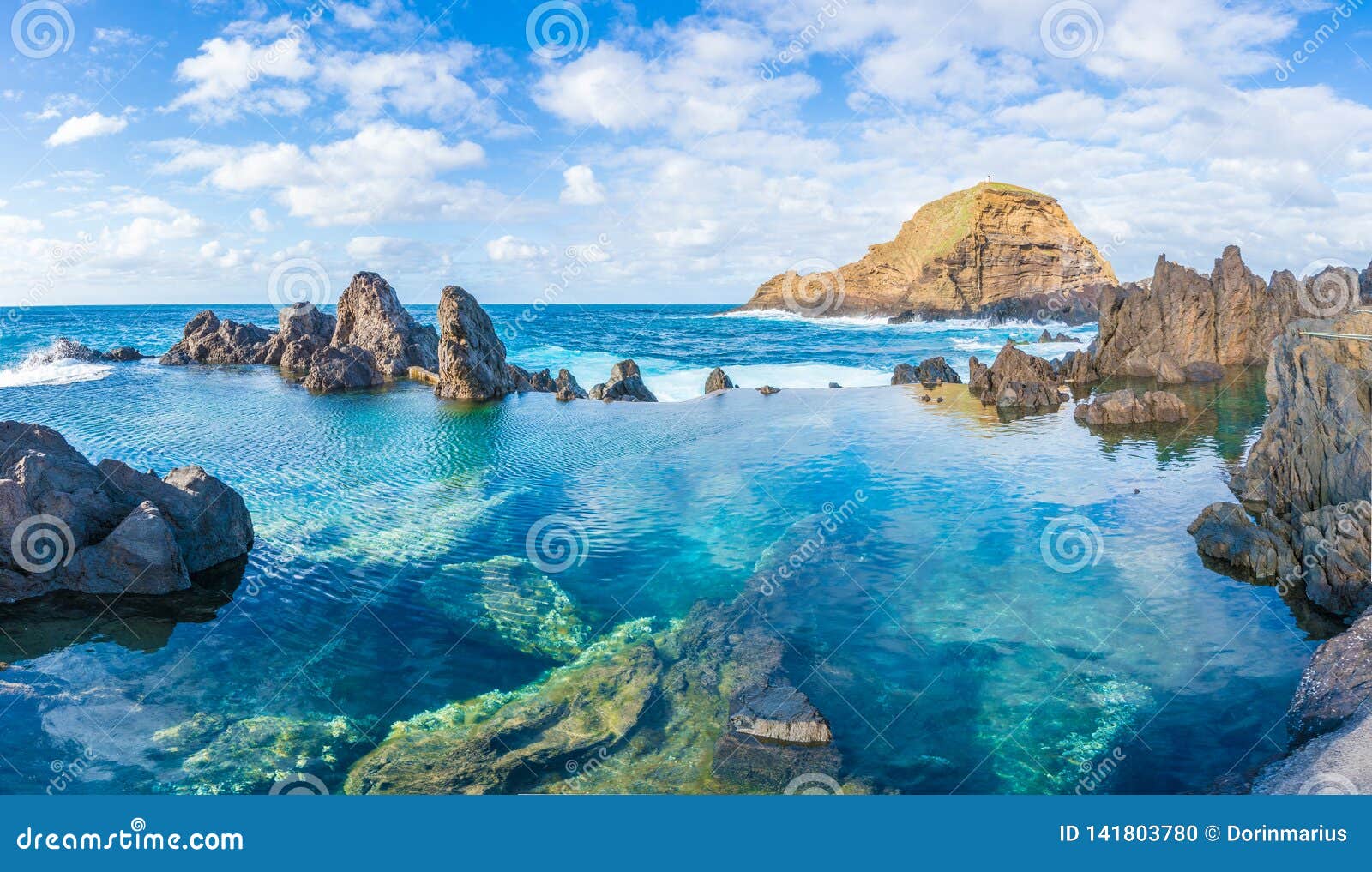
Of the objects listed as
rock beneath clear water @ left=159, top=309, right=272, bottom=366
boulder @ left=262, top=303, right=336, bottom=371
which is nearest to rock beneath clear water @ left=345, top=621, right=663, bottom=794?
boulder @ left=262, top=303, right=336, bottom=371

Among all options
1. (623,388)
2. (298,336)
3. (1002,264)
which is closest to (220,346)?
(298,336)

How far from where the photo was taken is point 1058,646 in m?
14.7

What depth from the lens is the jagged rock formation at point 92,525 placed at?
53.6 ft

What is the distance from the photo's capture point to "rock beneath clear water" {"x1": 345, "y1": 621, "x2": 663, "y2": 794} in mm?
10875

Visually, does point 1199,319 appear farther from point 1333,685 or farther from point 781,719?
point 781,719

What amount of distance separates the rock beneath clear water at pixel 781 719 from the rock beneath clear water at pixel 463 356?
36078mm

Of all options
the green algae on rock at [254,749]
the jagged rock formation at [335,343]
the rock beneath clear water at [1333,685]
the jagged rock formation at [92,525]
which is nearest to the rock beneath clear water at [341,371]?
the jagged rock formation at [335,343]

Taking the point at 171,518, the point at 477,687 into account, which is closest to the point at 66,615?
the point at 171,518

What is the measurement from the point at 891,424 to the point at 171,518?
95.6 ft

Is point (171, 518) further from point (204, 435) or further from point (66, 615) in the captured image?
point (204, 435)

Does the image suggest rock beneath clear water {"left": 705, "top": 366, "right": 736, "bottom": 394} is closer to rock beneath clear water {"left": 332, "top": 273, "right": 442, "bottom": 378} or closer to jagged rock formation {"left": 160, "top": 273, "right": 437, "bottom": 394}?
jagged rock formation {"left": 160, "top": 273, "right": 437, "bottom": 394}

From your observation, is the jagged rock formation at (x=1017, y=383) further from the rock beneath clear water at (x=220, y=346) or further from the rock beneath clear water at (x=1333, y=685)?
the rock beneath clear water at (x=220, y=346)

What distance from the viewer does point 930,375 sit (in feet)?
173

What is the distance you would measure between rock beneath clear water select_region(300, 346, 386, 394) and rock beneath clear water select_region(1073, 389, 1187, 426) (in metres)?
43.6
